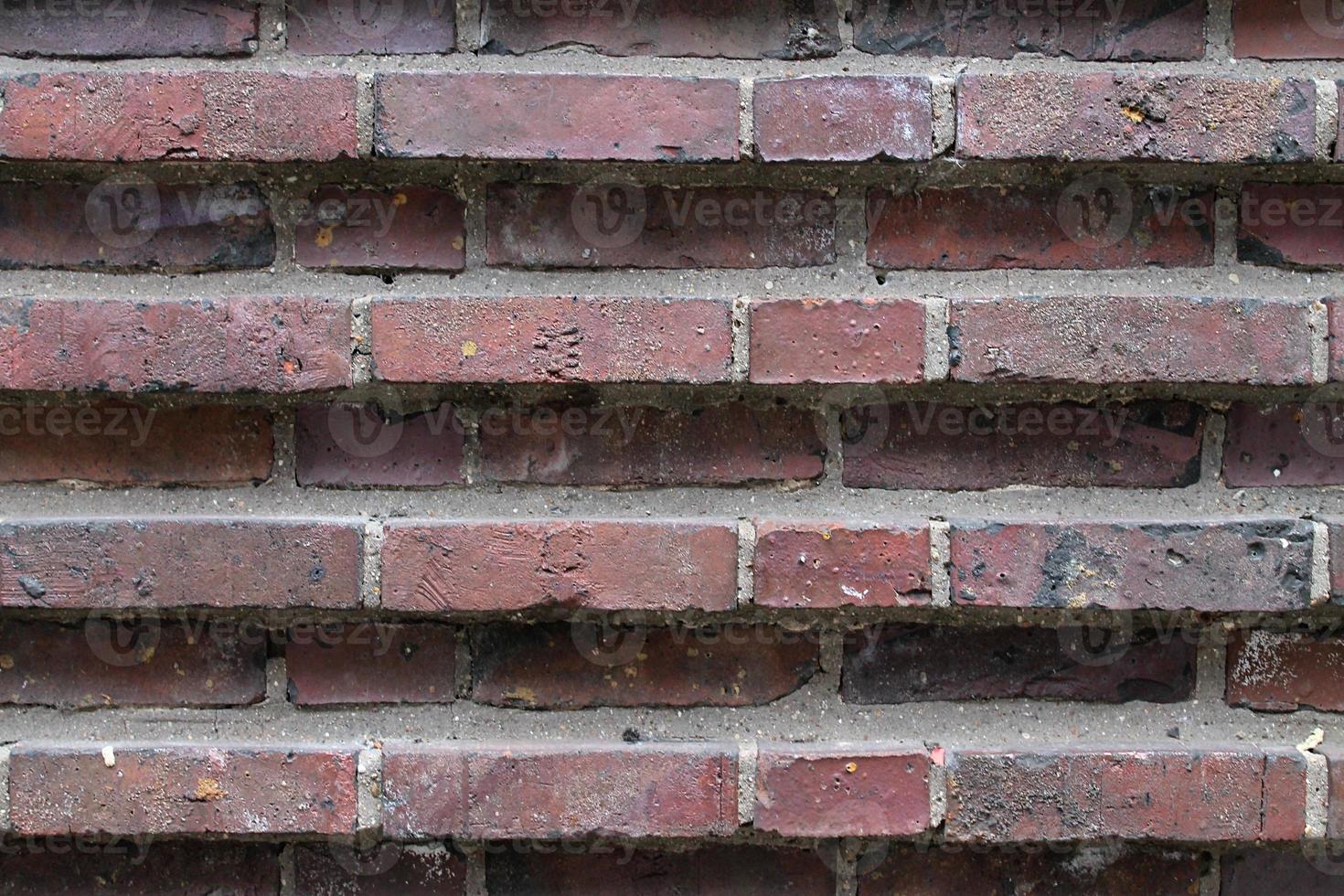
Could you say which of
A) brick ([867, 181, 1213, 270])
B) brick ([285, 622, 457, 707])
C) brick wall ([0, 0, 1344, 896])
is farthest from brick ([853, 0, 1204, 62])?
brick ([285, 622, 457, 707])

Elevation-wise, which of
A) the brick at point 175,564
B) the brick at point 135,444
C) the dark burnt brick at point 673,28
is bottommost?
the brick at point 175,564

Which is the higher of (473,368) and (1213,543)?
(473,368)

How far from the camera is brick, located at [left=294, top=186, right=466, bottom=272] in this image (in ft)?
2.96

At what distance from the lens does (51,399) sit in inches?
34.7

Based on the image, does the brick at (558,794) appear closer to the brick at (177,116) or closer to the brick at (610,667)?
the brick at (610,667)

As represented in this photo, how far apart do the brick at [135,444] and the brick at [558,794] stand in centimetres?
33

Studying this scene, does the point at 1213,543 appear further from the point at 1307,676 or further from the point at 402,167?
the point at 402,167

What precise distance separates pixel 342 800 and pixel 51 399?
0.47 meters

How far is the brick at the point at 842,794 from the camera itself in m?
0.89

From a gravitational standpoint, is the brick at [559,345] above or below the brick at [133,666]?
above

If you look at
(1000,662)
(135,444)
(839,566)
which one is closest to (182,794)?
(135,444)

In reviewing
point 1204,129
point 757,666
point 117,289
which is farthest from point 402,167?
point 1204,129

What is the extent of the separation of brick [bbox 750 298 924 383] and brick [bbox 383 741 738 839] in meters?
0.37

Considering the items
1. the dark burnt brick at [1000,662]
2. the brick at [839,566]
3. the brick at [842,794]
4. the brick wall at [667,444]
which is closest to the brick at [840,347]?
the brick wall at [667,444]
